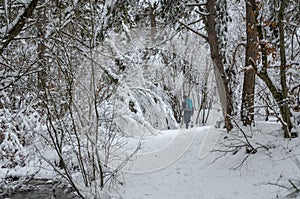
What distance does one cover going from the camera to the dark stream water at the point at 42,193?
7.28 metres

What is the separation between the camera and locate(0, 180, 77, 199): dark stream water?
728 cm

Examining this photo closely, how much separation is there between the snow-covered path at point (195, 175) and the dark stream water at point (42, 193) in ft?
4.20

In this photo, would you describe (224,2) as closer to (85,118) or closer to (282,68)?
(282,68)

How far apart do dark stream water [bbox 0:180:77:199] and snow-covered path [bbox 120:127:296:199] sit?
128 centimetres

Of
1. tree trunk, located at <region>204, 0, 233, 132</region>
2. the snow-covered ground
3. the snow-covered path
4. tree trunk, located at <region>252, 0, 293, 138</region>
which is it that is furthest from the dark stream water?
tree trunk, located at <region>252, 0, 293, 138</region>

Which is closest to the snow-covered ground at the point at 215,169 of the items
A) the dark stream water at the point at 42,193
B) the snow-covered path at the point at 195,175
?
the snow-covered path at the point at 195,175

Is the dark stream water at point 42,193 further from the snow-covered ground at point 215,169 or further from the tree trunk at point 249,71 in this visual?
the tree trunk at point 249,71

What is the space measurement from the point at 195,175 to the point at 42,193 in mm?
3265

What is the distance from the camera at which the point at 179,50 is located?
14586 mm

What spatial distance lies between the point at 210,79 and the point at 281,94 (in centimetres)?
1059

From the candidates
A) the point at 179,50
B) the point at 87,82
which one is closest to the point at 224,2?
the point at 87,82

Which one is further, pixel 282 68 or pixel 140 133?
pixel 140 133

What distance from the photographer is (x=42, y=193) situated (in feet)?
25.5

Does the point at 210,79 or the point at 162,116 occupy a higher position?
the point at 210,79
